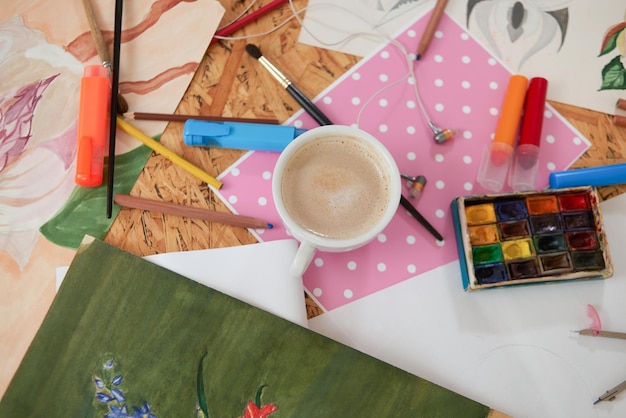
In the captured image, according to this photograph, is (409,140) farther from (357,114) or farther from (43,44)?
(43,44)

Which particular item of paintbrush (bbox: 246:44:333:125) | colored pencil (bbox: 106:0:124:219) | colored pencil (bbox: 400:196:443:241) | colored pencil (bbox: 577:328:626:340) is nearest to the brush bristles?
paintbrush (bbox: 246:44:333:125)

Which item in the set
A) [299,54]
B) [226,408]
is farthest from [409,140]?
[226,408]

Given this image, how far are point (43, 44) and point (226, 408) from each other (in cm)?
52

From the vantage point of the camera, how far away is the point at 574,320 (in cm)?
66

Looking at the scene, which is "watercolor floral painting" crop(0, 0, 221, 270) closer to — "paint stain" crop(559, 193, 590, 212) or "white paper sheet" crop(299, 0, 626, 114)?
"white paper sheet" crop(299, 0, 626, 114)

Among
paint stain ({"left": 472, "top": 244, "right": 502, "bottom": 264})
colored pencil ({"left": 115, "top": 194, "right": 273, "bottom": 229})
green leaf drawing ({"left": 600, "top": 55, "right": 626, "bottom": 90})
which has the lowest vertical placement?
paint stain ({"left": 472, "top": 244, "right": 502, "bottom": 264})

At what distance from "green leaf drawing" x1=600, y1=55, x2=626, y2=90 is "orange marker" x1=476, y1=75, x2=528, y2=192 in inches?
4.5

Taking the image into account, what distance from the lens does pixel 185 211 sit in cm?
67

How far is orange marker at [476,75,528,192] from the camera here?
69 cm

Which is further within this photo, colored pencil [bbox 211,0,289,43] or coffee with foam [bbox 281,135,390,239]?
colored pencil [bbox 211,0,289,43]

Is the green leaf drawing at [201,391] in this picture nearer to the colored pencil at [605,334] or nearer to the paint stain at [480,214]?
the paint stain at [480,214]

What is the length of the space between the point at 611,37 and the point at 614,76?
0.06 meters

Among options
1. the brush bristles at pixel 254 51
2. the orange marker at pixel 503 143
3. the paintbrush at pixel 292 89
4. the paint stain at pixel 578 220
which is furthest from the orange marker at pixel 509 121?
the brush bristles at pixel 254 51

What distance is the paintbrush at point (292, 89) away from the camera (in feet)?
2.26
